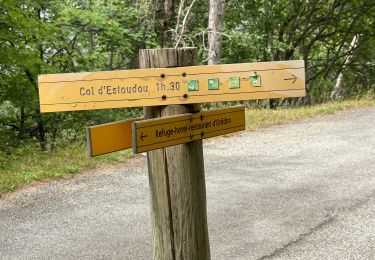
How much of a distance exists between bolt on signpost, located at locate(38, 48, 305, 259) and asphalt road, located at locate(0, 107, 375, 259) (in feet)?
5.69

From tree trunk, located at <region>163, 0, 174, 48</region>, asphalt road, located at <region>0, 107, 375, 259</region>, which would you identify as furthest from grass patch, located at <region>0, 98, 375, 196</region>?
tree trunk, located at <region>163, 0, 174, 48</region>

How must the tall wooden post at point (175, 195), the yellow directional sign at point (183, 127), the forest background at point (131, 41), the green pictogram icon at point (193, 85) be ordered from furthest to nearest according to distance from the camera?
1. the forest background at point (131, 41)
2. the tall wooden post at point (175, 195)
3. the green pictogram icon at point (193, 85)
4. the yellow directional sign at point (183, 127)

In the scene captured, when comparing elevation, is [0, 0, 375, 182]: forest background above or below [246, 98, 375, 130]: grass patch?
above

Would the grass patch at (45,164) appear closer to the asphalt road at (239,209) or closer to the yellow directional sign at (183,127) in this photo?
the asphalt road at (239,209)

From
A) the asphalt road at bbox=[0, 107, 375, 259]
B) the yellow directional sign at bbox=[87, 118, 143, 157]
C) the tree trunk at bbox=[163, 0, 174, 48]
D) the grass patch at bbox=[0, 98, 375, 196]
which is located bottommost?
the asphalt road at bbox=[0, 107, 375, 259]

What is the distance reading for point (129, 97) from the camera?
221 centimetres

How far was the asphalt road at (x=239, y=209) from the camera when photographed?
4070 mm

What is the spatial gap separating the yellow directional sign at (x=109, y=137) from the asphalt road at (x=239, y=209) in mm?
1933

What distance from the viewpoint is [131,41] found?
1220cm

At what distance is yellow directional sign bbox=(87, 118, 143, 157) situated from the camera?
211 centimetres

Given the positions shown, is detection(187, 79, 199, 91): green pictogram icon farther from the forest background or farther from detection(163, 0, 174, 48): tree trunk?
detection(163, 0, 174, 48): tree trunk

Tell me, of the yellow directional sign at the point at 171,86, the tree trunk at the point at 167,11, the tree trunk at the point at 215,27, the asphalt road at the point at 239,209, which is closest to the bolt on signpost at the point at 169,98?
the yellow directional sign at the point at 171,86

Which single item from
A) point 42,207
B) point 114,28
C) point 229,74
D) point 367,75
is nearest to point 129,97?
point 229,74

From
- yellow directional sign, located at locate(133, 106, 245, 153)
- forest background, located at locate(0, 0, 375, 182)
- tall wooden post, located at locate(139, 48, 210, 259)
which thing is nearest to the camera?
yellow directional sign, located at locate(133, 106, 245, 153)
